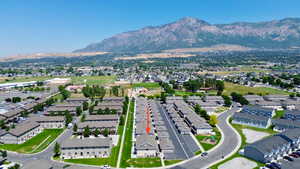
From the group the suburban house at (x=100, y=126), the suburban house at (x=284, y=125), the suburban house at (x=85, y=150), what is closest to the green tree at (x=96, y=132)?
the suburban house at (x=100, y=126)

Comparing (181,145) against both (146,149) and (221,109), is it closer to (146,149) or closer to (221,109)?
(146,149)

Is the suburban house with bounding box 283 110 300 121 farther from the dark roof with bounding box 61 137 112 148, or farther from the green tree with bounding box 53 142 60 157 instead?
the green tree with bounding box 53 142 60 157

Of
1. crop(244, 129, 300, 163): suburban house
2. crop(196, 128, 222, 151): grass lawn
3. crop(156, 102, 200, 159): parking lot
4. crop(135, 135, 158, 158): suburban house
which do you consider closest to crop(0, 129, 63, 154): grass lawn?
crop(135, 135, 158, 158): suburban house

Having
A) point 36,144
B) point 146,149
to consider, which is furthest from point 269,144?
point 36,144

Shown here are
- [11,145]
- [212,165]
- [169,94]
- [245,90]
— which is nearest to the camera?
[212,165]

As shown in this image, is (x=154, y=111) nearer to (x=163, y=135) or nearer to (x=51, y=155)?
(x=163, y=135)

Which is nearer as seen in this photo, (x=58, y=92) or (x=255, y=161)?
(x=255, y=161)

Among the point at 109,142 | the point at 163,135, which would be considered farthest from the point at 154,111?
the point at 109,142
